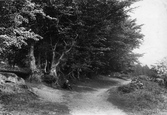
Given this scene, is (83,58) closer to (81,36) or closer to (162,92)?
(81,36)

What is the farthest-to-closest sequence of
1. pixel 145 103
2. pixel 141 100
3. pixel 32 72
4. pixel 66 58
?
pixel 66 58, pixel 32 72, pixel 141 100, pixel 145 103

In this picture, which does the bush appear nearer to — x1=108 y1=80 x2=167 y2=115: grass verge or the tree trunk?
x1=108 y1=80 x2=167 y2=115: grass verge

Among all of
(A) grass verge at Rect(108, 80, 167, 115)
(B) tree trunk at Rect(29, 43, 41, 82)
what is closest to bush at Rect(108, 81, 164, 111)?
(A) grass verge at Rect(108, 80, 167, 115)

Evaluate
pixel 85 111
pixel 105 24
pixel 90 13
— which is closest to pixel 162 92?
pixel 85 111

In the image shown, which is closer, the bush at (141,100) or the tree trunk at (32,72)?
the bush at (141,100)

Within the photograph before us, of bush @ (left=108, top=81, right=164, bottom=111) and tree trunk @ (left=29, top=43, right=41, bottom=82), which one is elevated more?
tree trunk @ (left=29, top=43, right=41, bottom=82)

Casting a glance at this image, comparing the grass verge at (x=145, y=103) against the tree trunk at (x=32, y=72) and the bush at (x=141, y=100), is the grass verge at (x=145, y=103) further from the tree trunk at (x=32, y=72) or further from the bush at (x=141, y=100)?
the tree trunk at (x=32, y=72)

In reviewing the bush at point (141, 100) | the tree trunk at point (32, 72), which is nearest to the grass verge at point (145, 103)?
the bush at point (141, 100)

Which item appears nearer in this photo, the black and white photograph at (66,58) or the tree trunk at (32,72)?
the black and white photograph at (66,58)

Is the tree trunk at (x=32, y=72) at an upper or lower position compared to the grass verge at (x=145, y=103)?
upper

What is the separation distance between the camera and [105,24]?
53.5ft

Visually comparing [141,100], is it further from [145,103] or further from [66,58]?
[66,58]

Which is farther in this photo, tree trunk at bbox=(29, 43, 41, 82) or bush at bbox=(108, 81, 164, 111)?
tree trunk at bbox=(29, 43, 41, 82)

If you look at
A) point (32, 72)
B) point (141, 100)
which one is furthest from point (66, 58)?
point (141, 100)
